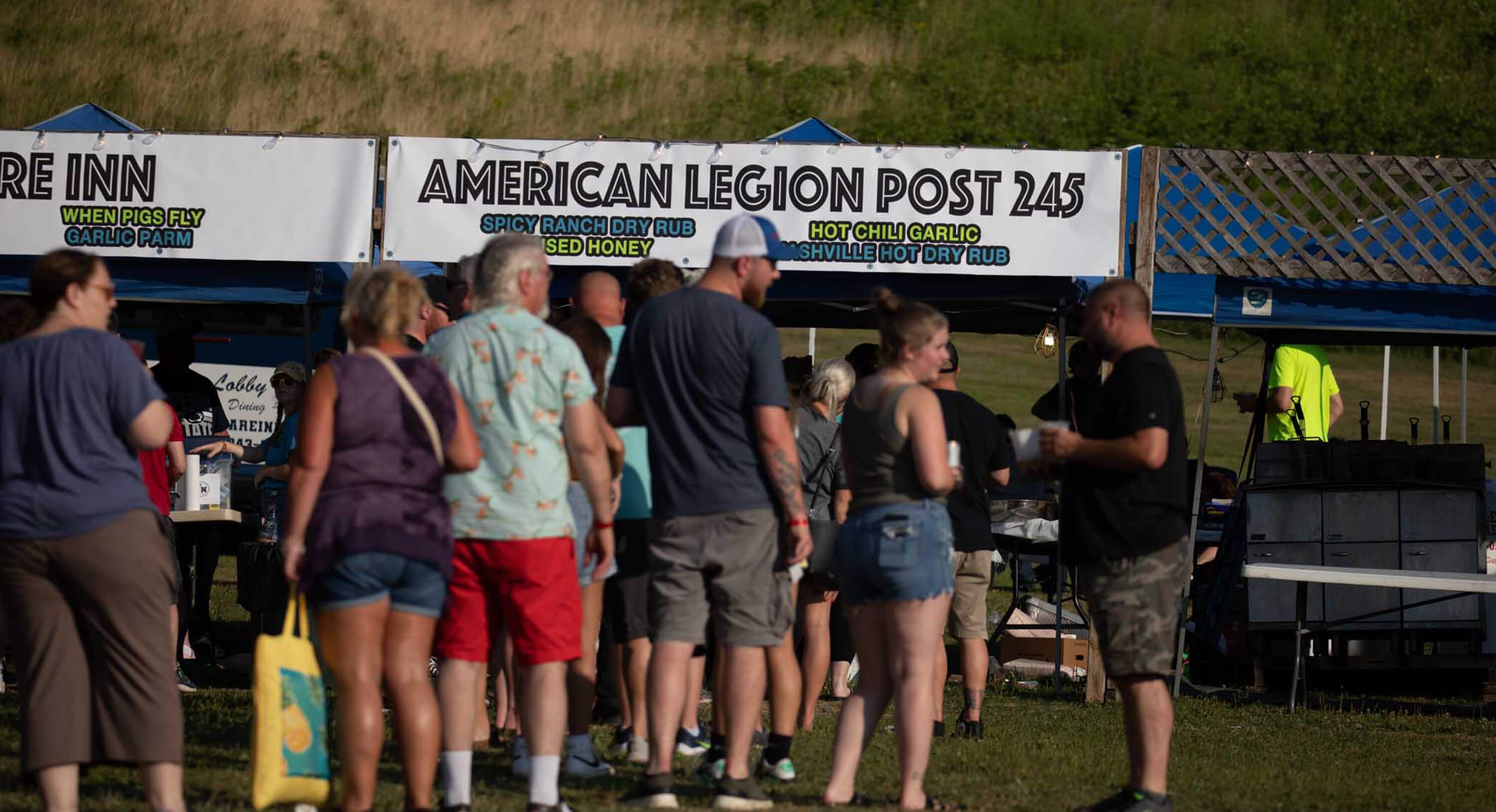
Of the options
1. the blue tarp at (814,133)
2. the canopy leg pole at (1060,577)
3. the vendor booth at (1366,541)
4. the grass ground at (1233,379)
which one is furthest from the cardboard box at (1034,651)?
the grass ground at (1233,379)

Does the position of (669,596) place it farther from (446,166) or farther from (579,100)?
(579,100)

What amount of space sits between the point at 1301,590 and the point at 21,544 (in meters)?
6.52

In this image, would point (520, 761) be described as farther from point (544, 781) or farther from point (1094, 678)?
point (1094, 678)

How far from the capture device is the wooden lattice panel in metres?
8.71

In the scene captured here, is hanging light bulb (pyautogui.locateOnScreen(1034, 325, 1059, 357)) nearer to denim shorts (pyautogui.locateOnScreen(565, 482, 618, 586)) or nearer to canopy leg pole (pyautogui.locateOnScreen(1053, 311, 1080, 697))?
canopy leg pole (pyautogui.locateOnScreen(1053, 311, 1080, 697))

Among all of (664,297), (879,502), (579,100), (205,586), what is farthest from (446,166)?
(579,100)

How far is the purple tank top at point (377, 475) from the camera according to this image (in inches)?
168

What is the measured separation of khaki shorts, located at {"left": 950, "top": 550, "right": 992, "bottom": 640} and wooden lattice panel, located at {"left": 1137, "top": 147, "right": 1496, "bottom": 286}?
213 centimetres

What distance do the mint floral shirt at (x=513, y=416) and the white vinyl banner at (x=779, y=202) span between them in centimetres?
414

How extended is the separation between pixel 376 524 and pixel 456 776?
2.62 ft

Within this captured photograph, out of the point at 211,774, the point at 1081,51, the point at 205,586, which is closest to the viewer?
the point at 211,774

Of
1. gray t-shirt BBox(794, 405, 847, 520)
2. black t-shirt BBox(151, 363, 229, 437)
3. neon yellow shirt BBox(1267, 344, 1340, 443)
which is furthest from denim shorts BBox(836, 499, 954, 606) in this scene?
neon yellow shirt BBox(1267, 344, 1340, 443)

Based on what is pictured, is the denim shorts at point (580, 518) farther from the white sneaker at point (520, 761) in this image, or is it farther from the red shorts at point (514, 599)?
the red shorts at point (514, 599)

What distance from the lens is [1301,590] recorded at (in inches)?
348
